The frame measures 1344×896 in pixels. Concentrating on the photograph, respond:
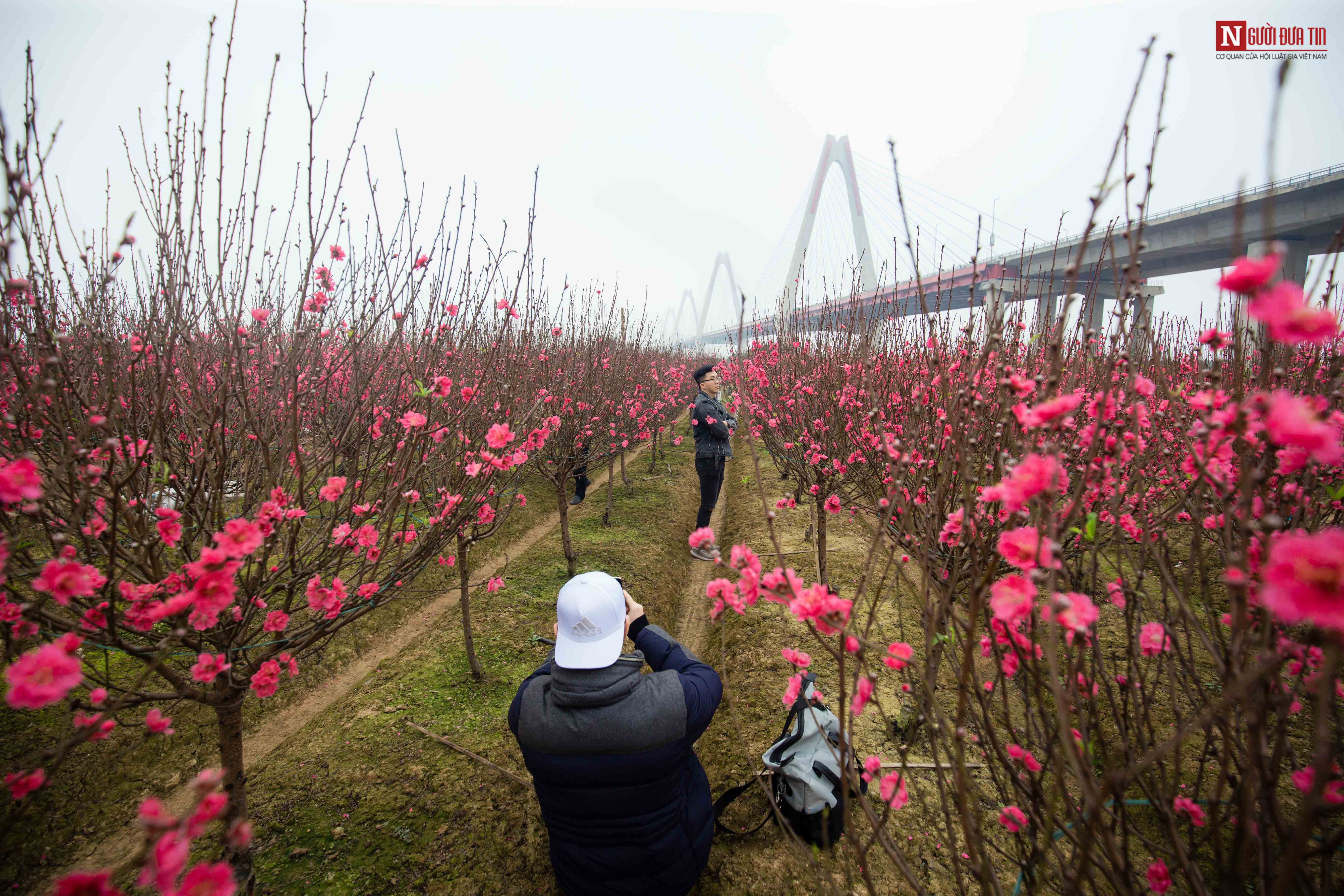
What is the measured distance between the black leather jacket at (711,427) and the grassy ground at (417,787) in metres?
2.19

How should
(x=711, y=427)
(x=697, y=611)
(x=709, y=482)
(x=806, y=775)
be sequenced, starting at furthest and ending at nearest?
(x=709, y=482)
(x=711, y=427)
(x=697, y=611)
(x=806, y=775)

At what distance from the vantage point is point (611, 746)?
6.07 ft

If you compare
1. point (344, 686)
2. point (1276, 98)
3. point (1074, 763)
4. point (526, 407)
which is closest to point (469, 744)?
point (344, 686)

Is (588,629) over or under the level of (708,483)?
over

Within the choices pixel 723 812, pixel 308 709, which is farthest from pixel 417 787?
pixel 723 812

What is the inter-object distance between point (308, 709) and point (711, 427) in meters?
4.66

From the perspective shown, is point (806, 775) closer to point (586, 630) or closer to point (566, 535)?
point (586, 630)

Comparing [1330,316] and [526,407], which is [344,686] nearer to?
[526,407]

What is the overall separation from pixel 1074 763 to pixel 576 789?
160 cm

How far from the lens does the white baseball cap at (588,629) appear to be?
1.89 m

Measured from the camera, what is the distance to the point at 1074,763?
3.12ft

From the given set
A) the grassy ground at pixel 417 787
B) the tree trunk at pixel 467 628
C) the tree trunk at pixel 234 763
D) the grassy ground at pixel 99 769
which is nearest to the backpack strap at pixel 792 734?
the grassy ground at pixel 417 787

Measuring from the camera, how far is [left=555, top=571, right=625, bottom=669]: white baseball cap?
1.89 metres

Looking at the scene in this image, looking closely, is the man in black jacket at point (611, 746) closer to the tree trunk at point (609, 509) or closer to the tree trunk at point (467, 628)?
the tree trunk at point (467, 628)
